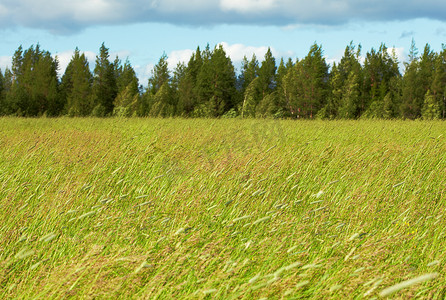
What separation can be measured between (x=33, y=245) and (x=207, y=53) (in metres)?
39.9

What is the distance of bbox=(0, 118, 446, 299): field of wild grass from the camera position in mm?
2002

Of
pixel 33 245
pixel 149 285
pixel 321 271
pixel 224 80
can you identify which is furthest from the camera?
pixel 224 80

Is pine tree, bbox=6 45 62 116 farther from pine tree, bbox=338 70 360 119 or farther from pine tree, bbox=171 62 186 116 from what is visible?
pine tree, bbox=338 70 360 119

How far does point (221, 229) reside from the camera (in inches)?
111

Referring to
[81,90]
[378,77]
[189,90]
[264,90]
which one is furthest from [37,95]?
[378,77]

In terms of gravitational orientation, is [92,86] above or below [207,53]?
below

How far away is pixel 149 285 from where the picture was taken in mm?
1936

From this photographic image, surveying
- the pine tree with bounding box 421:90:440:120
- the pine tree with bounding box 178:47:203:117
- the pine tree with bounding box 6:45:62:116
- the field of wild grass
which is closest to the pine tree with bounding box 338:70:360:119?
the pine tree with bounding box 421:90:440:120

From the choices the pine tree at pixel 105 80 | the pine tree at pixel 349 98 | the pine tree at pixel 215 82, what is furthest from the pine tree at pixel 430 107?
the pine tree at pixel 105 80

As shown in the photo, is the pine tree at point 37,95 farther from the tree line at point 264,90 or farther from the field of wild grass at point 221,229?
the field of wild grass at point 221,229

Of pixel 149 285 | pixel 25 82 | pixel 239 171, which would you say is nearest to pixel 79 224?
pixel 149 285

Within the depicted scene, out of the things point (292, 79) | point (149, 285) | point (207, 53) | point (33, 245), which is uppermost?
point (207, 53)

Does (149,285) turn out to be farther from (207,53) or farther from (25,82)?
(25,82)

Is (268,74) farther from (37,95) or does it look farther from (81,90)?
(37,95)
